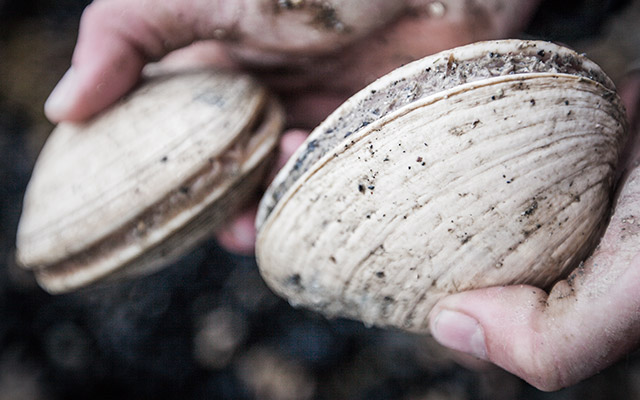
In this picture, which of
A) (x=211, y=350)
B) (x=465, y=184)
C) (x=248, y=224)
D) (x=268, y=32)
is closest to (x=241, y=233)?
(x=248, y=224)

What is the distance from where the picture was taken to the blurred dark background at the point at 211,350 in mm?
2293

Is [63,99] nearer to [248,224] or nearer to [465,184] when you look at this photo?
[248,224]

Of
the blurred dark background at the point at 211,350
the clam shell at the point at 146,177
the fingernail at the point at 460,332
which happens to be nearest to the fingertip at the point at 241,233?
the clam shell at the point at 146,177

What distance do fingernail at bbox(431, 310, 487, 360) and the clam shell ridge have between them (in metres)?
0.05

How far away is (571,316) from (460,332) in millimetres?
258

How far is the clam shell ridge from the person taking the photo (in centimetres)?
97

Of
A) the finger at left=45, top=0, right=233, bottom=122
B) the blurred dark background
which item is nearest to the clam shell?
the finger at left=45, top=0, right=233, bottom=122

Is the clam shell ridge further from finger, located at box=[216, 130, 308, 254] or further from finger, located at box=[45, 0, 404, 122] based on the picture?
finger, located at box=[45, 0, 404, 122]

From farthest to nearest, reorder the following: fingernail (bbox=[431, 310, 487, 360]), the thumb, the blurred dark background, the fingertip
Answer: the blurred dark background, the fingertip, fingernail (bbox=[431, 310, 487, 360]), the thumb

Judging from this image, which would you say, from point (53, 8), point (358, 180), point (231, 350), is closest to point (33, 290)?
point (231, 350)

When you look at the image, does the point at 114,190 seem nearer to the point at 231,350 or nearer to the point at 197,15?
the point at 197,15

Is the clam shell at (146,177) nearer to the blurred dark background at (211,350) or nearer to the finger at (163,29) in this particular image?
the finger at (163,29)

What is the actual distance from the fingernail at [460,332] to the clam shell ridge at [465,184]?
54 mm

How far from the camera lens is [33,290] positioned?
2.66m
